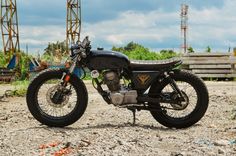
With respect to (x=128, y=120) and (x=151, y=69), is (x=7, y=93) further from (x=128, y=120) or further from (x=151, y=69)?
(x=151, y=69)

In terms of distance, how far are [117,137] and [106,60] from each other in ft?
4.92

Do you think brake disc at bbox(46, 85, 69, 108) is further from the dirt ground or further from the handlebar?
the handlebar

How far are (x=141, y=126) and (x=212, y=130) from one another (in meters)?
1.02

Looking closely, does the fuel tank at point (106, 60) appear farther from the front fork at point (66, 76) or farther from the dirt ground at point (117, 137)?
the dirt ground at point (117, 137)

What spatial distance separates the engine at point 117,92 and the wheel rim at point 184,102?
0.47m

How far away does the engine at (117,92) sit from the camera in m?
7.32

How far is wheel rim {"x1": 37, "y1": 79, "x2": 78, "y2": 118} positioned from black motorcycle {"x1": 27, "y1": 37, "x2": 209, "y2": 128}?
1cm

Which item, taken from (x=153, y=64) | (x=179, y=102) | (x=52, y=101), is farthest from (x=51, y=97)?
(x=179, y=102)

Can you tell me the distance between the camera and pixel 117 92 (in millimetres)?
7367

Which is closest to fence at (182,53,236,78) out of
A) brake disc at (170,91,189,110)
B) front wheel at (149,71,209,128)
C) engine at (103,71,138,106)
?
front wheel at (149,71,209,128)

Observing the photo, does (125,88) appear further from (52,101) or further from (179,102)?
(52,101)

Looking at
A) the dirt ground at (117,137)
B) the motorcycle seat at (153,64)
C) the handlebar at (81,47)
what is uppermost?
the handlebar at (81,47)

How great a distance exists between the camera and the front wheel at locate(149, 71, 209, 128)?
7348 mm

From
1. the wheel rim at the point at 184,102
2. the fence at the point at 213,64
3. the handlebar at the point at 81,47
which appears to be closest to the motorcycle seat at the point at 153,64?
the wheel rim at the point at 184,102
